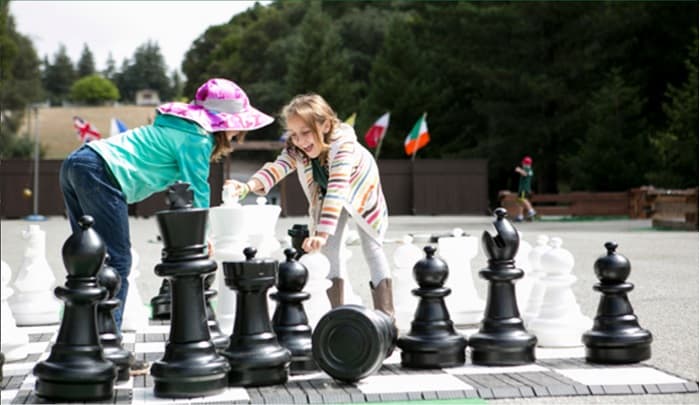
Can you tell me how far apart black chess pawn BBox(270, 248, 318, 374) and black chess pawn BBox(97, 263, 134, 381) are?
0.59m

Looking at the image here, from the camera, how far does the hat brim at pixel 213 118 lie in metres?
3.91

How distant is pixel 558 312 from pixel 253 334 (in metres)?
1.57

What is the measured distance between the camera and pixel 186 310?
317cm

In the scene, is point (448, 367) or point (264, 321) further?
point (448, 367)

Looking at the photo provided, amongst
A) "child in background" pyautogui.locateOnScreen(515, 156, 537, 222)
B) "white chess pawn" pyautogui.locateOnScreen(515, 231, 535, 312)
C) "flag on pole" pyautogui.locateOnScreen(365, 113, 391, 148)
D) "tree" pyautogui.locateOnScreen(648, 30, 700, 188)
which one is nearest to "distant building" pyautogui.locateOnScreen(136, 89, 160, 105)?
"flag on pole" pyautogui.locateOnScreen(365, 113, 391, 148)

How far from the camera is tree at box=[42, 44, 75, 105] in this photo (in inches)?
6270

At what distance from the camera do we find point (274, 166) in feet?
14.9

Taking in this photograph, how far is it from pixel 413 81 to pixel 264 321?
33.4 m

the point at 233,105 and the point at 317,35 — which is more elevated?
the point at 317,35

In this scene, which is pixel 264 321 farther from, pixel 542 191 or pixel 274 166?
pixel 542 191

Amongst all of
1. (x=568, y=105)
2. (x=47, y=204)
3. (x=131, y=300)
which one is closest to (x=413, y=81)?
(x=568, y=105)

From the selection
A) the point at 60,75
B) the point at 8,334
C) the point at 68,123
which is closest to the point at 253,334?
the point at 8,334

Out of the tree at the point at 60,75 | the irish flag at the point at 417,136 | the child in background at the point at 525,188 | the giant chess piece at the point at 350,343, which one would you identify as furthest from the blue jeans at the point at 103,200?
the tree at the point at 60,75

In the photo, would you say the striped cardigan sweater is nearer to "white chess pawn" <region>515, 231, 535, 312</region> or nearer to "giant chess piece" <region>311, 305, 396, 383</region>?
"giant chess piece" <region>311, 305, 396, 383</region>
